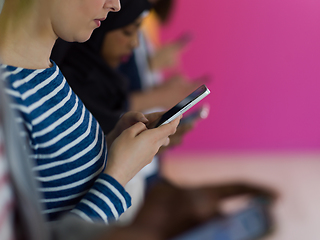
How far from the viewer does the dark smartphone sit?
0.43 m

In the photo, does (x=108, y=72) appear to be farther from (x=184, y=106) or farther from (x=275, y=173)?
(x=275, y=173)

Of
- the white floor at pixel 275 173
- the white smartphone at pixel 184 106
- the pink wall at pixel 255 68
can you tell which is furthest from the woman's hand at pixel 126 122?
the pink wall at pixel 255 68

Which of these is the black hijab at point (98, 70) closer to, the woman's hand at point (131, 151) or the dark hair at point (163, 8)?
the woman's hand at point (131, 151)

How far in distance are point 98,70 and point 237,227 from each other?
41 cm

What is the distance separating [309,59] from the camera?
1.84m

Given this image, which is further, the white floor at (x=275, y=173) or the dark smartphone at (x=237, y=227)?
the white floor at (x=275, y=173)

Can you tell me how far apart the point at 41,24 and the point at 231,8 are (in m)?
1.69

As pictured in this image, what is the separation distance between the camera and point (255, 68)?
188cm

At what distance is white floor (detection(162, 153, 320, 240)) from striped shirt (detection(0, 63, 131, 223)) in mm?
1158

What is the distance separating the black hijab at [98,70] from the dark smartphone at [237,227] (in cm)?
22

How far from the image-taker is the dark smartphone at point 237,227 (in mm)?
427

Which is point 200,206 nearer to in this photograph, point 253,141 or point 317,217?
point 317,217

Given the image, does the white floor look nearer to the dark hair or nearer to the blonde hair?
the dark hair

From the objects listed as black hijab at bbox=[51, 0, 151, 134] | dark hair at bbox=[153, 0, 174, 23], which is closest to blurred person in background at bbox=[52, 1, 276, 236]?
black hijab at bbox=[51, 0, 151, 134]
